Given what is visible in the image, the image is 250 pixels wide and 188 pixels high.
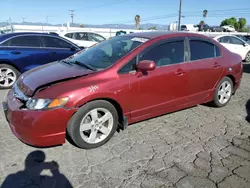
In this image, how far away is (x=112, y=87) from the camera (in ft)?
9.87

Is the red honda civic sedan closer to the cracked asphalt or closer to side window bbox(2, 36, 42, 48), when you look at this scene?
the cracked asphalt

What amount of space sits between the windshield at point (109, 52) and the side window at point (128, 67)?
178 millimetres

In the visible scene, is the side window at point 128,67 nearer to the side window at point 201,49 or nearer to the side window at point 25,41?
the side window at point 201,49

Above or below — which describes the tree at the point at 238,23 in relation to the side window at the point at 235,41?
above

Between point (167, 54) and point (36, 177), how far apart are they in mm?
2624

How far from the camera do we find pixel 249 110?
15.2ft

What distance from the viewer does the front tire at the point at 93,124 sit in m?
2.85

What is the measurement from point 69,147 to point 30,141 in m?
0.56

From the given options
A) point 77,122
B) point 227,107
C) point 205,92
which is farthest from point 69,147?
point 227,107

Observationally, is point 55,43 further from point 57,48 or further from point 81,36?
point 81,36

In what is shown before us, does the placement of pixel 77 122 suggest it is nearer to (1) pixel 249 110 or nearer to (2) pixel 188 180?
(2) pixel 188 180

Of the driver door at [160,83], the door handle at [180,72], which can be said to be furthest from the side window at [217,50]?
the door handle at [180,72]

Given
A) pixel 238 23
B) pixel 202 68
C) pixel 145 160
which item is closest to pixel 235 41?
pixel 202 68

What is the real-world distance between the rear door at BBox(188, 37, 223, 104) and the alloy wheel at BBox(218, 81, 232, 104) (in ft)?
1.08
